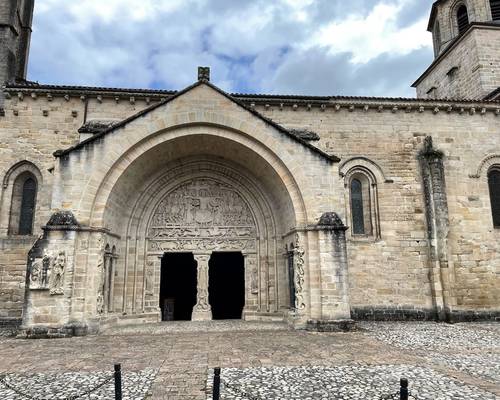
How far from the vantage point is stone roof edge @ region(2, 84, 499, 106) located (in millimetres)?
13113

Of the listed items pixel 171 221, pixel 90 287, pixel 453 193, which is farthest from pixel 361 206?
pixel 90 287

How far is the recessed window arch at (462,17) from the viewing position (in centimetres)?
1919

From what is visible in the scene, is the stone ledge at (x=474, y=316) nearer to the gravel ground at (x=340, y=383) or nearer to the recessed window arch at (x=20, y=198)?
the gravel ground at (x=340, y=383)

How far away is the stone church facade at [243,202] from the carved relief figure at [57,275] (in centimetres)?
3

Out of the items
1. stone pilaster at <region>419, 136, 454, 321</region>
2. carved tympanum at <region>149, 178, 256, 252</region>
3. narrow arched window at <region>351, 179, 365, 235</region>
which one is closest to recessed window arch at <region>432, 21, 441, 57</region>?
stone pilaster at <region>419, 136, 454, 321</region>

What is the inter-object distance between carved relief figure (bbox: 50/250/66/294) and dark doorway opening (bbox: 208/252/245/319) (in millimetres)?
7703

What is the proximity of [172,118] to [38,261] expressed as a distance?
18.3 ft

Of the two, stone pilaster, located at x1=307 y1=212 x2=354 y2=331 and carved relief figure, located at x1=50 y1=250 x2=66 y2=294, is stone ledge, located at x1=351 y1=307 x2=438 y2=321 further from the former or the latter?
carved relief figure, located at x1=50 y1=250 x2=66 y2=294

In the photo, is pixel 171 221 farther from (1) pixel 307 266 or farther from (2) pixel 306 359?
(2) pixel 306 359

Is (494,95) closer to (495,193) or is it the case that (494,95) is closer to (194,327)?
(495,193)

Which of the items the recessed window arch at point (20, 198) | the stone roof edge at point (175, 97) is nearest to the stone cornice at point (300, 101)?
the stone roof edge at point (175, 97)

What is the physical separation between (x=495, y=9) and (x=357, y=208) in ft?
44.9

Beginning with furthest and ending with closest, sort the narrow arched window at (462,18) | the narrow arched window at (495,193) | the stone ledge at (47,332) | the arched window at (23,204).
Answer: the narrow arched window at (462,18), the narrow arched window at (495,193), the arched window at (23,204), the stone ledge at (47,332)

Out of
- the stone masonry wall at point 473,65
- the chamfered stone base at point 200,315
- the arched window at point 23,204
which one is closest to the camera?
the chamfered stone base at point 200,315
